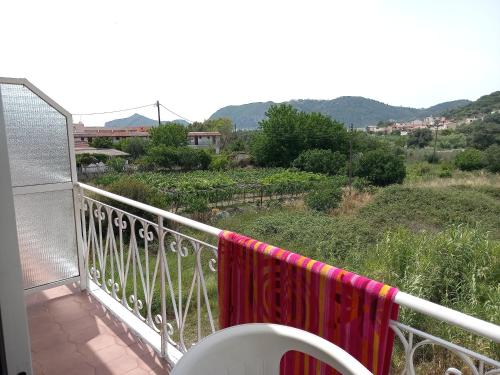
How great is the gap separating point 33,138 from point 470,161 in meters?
25.4

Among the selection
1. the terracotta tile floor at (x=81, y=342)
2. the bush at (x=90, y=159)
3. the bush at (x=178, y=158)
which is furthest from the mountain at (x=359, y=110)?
the terracotta tile floor at (x=81, y=342)

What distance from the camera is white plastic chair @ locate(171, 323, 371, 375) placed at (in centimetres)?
68

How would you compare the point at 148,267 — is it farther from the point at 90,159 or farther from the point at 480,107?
the point at 480,107

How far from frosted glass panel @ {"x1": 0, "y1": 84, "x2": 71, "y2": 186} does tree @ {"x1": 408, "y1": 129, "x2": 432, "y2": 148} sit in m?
39.3

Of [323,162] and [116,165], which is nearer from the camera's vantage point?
[116,165]

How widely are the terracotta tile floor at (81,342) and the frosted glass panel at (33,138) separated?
76 centimetres

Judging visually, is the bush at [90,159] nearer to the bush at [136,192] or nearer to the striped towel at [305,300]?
the bush at [136,192]

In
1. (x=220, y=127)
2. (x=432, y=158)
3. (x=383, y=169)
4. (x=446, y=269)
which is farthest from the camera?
(x=220, y=127)

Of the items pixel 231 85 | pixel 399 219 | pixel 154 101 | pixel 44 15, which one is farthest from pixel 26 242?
pixel 154 101

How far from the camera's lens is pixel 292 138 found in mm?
28125

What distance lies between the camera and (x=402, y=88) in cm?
2747

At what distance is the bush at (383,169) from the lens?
61.1 feet

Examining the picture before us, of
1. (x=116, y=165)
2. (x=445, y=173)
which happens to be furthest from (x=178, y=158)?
(x=445, y=173)

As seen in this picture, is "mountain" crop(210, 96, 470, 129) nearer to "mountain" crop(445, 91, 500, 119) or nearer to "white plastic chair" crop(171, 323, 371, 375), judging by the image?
"mountain" crop(445, 91, 500, 119)
